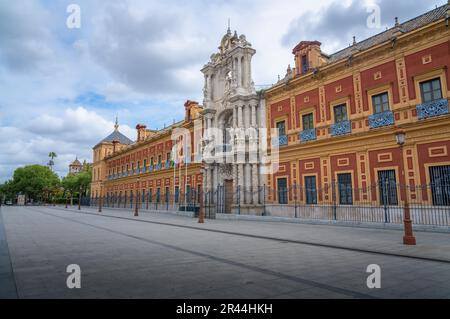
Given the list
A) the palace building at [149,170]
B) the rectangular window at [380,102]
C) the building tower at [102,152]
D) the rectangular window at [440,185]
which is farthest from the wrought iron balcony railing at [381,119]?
the building tower at [102,152]

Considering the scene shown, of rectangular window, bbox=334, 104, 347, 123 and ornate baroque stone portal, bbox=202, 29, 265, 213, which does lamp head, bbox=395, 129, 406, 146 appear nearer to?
rectangular window, bbox=334, 104, 347, 123

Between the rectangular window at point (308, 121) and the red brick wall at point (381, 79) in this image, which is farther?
the rectangular window at point (308, 121)

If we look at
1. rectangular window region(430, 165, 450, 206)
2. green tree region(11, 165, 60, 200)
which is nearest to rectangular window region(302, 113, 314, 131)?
rectangular window region(430, 165, 450, 206)

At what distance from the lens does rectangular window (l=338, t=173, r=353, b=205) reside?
1591 centimetres

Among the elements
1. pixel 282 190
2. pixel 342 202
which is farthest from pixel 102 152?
pixel 342 202

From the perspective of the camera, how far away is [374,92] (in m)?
15.4

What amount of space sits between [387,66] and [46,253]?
1601 centimetres

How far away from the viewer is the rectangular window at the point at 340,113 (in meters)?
16.8

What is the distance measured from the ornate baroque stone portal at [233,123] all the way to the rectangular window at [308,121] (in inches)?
134

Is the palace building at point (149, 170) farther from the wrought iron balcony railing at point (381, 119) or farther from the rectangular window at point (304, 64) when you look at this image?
the wrought iron balcony railing at point (381, 119)
